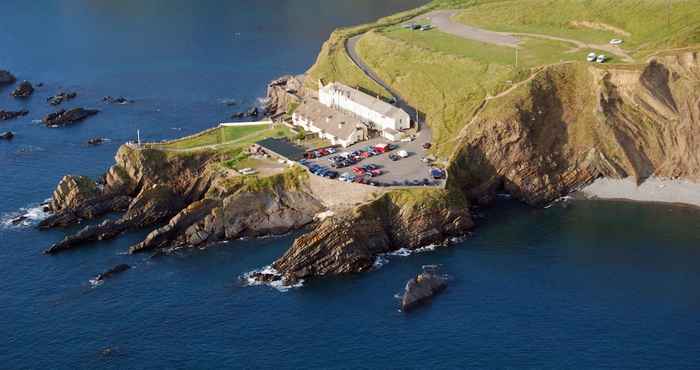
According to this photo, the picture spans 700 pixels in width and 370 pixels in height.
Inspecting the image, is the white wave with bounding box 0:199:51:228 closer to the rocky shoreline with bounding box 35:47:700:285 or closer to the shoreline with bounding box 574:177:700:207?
the rocky shoreline with bounding box 35:47:700:285

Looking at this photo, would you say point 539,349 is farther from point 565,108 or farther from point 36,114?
point 36,114

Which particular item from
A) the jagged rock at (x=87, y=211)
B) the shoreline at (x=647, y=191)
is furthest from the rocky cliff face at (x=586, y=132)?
the jagged rock at (x=87, y=211)

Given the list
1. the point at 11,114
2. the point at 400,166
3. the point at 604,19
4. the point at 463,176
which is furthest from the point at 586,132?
the point at 11,114

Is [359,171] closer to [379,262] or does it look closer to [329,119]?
[379,262]

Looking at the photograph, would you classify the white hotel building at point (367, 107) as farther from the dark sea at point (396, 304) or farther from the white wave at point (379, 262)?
the white wave at point (379, 262)

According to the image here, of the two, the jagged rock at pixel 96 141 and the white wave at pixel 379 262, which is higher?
the jagged rock at pixel 96 141

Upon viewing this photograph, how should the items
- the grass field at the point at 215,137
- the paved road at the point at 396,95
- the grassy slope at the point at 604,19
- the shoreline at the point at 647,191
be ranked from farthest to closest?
the grassy slope at the point at 604,19
the grass field at the point at 215,137
the paved road at the point at 396,95
the shoreline at the point at 647,191
